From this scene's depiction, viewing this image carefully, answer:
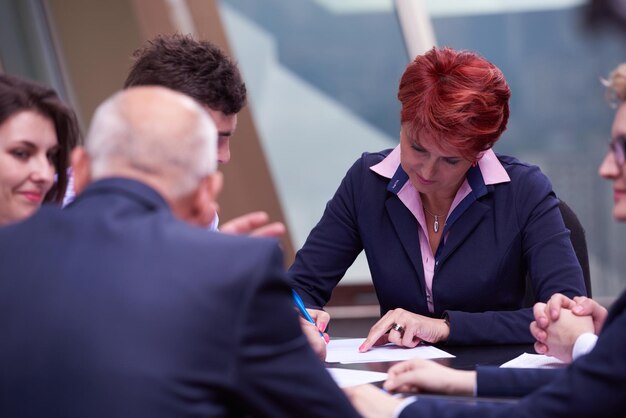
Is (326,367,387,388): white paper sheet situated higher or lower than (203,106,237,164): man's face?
lower

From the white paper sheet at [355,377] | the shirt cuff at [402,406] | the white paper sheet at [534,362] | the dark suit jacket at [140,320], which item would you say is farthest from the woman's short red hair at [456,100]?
the dark suit jacket at [140,320]

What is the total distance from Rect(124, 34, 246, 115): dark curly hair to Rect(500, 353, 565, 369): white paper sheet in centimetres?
106

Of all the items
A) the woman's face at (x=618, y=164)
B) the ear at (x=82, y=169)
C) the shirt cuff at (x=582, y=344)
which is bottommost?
the shirt cuff at (x=582, y=344)

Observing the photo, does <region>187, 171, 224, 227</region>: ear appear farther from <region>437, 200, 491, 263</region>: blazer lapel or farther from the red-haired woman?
<region>437, 200, 491, 263</region>: blazer lapel

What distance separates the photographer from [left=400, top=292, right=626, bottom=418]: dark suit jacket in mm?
1453

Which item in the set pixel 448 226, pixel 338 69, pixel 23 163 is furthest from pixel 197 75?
pixel 338 69

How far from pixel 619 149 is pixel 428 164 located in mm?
1017

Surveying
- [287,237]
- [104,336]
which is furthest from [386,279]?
[287,237]

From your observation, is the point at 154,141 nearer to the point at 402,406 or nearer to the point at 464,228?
the point at 402,406

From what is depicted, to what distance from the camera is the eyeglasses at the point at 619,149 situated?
1.63 m

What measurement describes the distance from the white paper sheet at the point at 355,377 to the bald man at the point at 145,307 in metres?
0.60

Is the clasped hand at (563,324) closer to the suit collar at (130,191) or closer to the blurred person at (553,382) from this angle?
Result: the blurred person at (553,382)

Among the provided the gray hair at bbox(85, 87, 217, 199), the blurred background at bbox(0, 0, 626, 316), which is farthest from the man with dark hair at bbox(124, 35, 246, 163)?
the blurred background at bbox(0, 0, 626, 316)

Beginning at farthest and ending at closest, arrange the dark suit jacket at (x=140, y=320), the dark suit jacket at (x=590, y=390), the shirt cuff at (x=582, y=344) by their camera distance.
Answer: the shirt cuff at (x=582, y=344) → the dark suit jacket at (x=590, y=390) → the dark suit jacket at (x=140, y=320)
